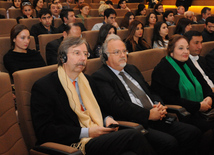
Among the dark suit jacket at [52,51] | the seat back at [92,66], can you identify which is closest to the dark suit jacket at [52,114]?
the seat back at [92,66]

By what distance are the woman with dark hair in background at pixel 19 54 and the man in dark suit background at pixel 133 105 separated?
917mm

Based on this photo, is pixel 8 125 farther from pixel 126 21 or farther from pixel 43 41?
pixel 126 21

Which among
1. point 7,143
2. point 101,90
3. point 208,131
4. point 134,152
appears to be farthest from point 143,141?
point 208,131

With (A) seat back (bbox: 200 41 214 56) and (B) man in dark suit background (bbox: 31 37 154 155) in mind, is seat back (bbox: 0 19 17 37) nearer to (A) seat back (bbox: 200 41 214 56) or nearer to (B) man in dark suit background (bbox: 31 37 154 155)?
(B) man in dark suit background (bbox: 31 37 154 155)

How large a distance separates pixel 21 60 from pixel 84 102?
1.18m

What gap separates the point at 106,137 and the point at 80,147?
0.16 m

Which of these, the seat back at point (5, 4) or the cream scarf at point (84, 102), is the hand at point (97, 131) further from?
the seat back at point (5, 4)

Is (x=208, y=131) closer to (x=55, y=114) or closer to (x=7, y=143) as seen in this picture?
(x=55, y=114)

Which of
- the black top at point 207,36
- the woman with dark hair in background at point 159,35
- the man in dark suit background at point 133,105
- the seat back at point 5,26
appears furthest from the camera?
the black top at point 207,36

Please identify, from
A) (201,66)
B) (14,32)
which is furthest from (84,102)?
(201,66)

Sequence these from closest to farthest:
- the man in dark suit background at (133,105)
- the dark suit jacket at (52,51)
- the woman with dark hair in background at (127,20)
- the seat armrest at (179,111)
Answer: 1. the man in dark suit background at (133,105)
2. the seat armrest at (179,111)
3. the dark suit jacket at (52,51)
4. the woman with dark hair in background at (127,20)

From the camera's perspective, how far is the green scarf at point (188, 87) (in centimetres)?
229

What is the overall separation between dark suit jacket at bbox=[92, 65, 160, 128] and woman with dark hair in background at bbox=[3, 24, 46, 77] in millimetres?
947

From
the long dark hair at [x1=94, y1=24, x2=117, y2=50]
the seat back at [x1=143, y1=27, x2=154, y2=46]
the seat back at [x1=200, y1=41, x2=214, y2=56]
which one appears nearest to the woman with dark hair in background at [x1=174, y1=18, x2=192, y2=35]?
the seat back at [x1=143, y1=27, x2=154, y2=46]
